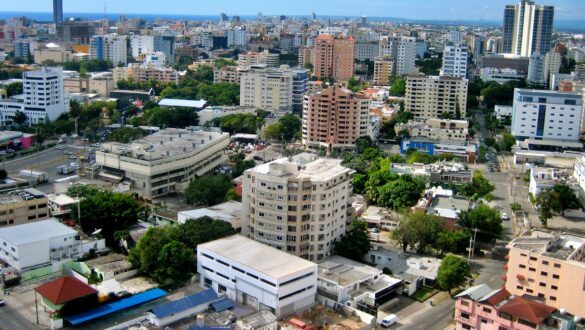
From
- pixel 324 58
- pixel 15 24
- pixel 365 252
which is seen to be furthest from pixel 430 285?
pixel 15 24

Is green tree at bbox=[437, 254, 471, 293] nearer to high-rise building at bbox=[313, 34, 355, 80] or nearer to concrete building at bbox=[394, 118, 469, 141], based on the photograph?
concrete building at bbox=[394, 118, 469, 141]

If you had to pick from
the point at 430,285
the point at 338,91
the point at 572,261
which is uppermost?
the point at 338,91

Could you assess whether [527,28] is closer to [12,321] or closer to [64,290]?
[64,290]

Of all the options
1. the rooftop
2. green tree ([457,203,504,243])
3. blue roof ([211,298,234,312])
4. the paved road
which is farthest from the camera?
green tree ([457,203,504,243])

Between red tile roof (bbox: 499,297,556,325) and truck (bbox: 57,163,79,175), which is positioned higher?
red tile roof (bbox: 499,297,556,325)

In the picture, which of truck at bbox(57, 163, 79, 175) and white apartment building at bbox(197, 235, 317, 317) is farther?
truck at bbox(57, 163, 79, 175)

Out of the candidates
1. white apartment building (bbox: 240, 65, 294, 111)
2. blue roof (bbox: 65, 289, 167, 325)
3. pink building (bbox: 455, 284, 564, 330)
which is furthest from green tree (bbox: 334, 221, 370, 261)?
white apartment building (bbox: 240, 65, 294, 111)

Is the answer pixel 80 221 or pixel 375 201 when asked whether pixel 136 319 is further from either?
pixel 375 201
